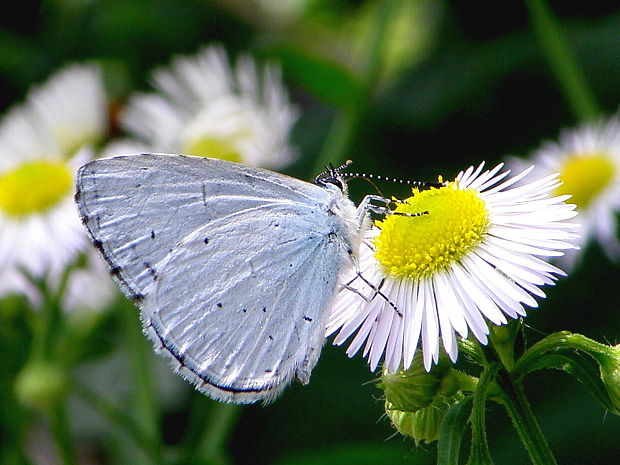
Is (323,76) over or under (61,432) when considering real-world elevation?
over

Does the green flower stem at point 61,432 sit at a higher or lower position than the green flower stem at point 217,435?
lower

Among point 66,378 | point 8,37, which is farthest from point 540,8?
point 8,37

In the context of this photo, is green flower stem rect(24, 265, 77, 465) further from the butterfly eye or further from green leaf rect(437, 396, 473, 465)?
green leaf rect(437, 396, 473, 465)

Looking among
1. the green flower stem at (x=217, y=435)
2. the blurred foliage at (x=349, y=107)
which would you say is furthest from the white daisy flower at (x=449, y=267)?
the green flower stem at (x=217, y=435)

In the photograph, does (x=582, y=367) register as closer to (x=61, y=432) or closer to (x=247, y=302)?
(x=247, y=302)

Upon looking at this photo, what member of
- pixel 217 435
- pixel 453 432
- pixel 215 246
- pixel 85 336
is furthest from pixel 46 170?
pixel 453 432

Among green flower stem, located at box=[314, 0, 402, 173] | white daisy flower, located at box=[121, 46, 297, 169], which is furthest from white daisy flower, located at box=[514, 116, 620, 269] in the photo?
white daisy flower, located at box=[121, 46, 297, 169]

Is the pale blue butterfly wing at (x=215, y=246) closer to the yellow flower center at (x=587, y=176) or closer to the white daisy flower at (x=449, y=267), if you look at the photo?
the white daisy flower at (x=449, y=267)
